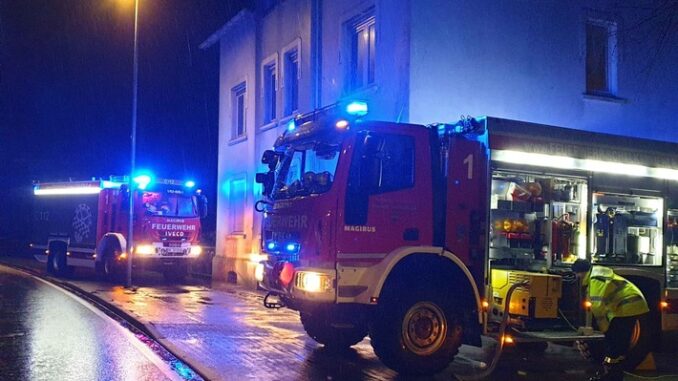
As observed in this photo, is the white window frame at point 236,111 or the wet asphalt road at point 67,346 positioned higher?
the white window frame at point 236,111

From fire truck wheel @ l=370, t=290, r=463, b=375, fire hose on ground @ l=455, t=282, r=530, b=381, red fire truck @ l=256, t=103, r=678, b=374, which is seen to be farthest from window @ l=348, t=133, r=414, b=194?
fire hose on ground @ l=455, t=282, r=530, b=381

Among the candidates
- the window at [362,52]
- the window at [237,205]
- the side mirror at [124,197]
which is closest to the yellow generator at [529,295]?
the window at [362,52]

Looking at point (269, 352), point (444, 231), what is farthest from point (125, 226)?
point (444, 231)

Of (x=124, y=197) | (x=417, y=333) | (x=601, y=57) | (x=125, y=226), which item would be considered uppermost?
(x=601, y=57)

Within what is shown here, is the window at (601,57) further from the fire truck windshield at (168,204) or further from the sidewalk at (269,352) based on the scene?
the fire truck windshield at (168,204)

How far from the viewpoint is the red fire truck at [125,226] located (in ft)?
59.7

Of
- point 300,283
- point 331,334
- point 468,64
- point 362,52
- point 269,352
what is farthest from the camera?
point 362,52

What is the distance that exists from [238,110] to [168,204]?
3923mm

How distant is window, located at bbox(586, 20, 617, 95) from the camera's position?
47.2 ft

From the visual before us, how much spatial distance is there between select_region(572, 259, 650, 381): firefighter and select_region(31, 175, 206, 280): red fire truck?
13.2m

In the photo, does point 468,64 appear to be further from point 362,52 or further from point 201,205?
point 201,205

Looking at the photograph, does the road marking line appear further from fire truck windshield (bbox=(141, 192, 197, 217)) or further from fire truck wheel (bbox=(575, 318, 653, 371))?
fire truck wheel (bbox=(575, 318, 653, 371))

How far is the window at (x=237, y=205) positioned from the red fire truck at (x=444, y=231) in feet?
34.7

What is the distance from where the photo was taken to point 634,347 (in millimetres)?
7926
